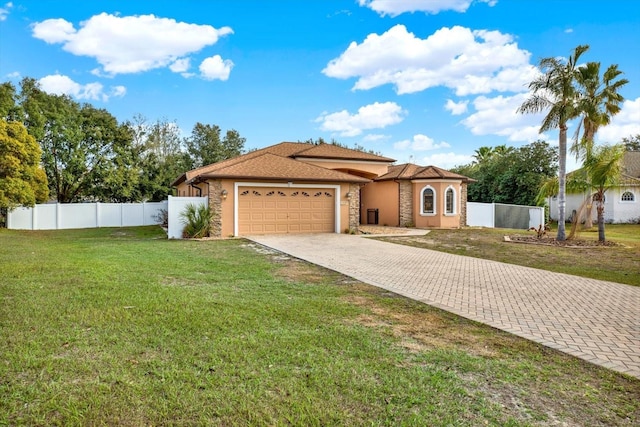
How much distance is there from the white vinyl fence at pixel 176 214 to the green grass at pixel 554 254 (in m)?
9.08

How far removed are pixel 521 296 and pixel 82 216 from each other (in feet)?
85.2

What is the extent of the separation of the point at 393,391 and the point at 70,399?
2.54 metres

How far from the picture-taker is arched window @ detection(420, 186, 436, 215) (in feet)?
74.9

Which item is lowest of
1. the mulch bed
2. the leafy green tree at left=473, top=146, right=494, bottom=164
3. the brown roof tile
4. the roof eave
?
the mulch bed

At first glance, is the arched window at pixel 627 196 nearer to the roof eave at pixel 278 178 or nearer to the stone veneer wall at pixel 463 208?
the stone veneer wall at pixel 463 208

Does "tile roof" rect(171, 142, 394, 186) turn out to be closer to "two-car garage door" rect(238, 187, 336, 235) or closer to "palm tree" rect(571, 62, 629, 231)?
"two-car garage door" rect(238, 187, 336, 235)

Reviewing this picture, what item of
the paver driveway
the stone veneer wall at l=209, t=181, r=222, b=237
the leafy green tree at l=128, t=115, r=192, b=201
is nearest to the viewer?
the paver driveway

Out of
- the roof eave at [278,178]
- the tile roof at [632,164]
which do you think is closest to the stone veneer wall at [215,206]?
the roof eave at [278,178]

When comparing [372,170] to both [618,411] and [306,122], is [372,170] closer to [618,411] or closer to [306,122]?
[306,122]

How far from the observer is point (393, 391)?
318 cm

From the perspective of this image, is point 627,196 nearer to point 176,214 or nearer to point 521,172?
point 521,172

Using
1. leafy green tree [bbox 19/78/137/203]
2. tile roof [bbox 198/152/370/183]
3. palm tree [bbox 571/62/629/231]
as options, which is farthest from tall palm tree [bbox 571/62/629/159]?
leafy green tree [bbox 19/78/137/203]

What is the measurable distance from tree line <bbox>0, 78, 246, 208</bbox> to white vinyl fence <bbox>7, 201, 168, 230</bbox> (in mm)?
996

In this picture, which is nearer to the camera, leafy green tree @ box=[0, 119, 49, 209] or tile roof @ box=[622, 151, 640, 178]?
leafy green tree @ box=[0, 119, 49, 209]
